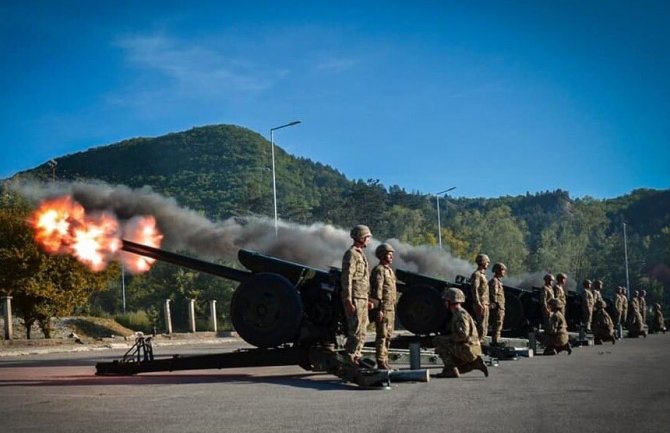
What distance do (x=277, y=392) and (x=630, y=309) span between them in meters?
25.4

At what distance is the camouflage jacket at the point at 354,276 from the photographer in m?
12.8

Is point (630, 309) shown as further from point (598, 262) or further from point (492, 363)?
point (598, 262)

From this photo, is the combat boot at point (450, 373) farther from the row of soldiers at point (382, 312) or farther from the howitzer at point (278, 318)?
the howitzer at point (278, 318)

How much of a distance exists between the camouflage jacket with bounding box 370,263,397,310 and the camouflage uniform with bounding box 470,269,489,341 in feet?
14.1

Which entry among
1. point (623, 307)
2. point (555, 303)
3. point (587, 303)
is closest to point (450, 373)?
point (555, 303)

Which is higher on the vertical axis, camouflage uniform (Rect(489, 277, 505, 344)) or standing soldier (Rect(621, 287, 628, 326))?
camouflage uniform (Rect(489, 277, 505, 344))

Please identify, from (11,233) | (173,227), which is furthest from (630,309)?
A: (11,233)

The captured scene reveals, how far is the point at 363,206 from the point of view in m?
96.8

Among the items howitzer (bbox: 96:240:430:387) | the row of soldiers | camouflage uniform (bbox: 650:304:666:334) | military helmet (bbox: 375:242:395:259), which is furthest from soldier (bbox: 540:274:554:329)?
camouflage uniform (bbox: 650:304:666:334)

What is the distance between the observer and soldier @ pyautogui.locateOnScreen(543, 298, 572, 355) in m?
20.0

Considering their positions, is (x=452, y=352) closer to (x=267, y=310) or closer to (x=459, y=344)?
(x=459, y=344)

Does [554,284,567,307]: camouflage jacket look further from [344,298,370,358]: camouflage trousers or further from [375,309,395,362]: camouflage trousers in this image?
[344,298,370,358]: camouflage trousers

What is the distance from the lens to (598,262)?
374 ft

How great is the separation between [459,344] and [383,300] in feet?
4.52
